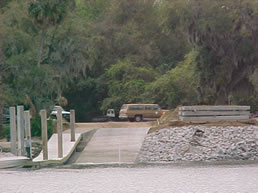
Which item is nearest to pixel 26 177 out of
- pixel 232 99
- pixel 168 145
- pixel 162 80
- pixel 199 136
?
pixel 168 145

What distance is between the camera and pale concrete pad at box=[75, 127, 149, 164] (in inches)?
833

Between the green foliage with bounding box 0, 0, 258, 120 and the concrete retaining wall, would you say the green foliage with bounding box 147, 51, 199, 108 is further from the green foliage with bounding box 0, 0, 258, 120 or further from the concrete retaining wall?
the concrete retaining wall

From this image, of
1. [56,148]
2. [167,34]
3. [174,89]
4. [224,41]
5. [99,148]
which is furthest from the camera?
[174,89]

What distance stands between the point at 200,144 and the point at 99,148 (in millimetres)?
4383

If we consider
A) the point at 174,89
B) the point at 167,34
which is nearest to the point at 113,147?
the point at 167,34

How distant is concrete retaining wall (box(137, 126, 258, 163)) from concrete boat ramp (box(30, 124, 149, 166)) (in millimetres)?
676

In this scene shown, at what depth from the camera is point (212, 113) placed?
87.2ft

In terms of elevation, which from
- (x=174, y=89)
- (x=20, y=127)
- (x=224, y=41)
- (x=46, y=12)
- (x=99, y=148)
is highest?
(x=46, y=12)

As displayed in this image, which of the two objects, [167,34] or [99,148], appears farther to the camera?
[167,34]

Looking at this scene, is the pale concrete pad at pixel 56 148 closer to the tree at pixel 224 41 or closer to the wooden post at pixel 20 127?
the wooden post at pixel 20 127

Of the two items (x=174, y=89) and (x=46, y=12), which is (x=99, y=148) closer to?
(x=46, y=12)

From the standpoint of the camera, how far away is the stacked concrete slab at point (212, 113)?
2641 centimetres

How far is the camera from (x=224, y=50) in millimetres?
41219

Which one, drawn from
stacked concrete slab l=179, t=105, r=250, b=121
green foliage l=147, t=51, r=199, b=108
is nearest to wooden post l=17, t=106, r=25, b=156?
stacked concrete slab l=179, t=105, r=250, b=121
